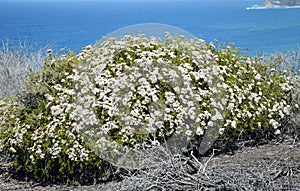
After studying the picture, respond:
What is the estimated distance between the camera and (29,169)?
4504 millimetres

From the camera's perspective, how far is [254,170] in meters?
3.78

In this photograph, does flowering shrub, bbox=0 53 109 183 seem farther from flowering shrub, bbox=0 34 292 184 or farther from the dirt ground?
the dirt ground

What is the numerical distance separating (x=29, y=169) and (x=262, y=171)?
2253 millimetres

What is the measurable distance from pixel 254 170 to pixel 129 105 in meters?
1.34

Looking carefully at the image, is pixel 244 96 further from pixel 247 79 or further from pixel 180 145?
pixel 180 145

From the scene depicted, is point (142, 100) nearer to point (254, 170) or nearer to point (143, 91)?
point (143, 91)

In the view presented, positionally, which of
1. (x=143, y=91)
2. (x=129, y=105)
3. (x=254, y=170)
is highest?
(x=143, y=91)

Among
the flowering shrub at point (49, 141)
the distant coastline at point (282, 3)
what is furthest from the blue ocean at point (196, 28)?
the flowering shrub at point (49, 141)

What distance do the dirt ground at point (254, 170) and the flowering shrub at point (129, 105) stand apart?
0.18 meters

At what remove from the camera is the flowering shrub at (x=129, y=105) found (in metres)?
4.30

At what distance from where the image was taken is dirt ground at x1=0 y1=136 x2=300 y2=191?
11.4 feet

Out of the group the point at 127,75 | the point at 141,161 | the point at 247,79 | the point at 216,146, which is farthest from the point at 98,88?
the point at 247,79

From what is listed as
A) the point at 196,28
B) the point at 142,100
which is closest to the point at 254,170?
the point at 142,100

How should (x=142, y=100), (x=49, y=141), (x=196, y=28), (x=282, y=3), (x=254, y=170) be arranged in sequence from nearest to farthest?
(x=254, y=170)
(x=49, y=141)
(x=142, y=100)
(x=196, y=28)
(x=282, y=3)
